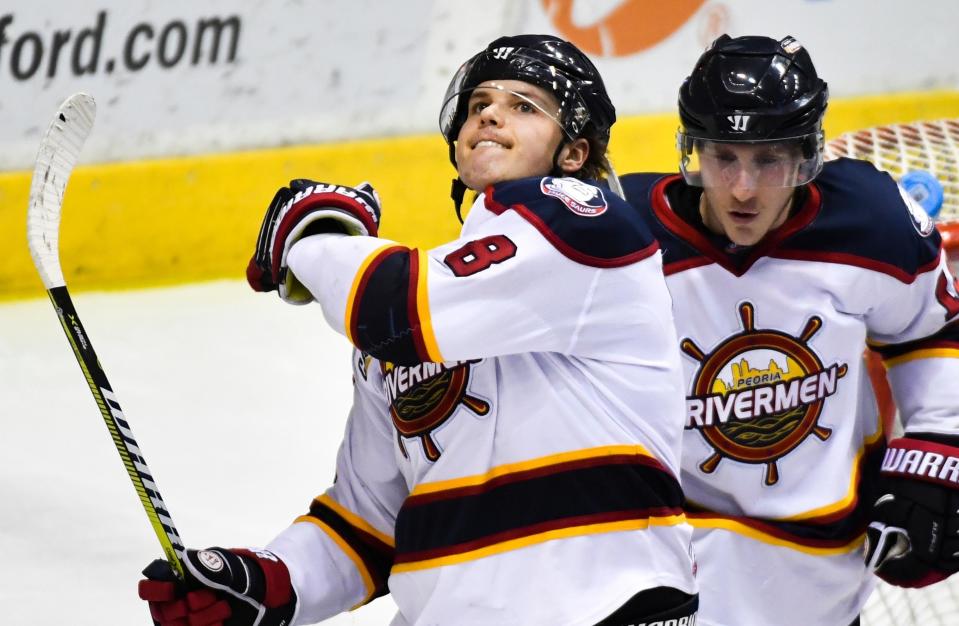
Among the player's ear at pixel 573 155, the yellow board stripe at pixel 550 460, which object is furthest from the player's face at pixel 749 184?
the yellow board stripe at pixel 550 460

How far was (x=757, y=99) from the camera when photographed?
6.56 ft

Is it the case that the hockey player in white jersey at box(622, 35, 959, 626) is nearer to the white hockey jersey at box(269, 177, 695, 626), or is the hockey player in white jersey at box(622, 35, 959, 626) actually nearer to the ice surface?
the white hockey jersey at box(269, 177, 695, 626)

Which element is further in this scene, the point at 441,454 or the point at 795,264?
the point at 795,264

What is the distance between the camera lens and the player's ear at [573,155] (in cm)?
184

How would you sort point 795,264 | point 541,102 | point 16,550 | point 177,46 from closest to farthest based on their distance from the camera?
point 541,102 < point 795,264 < point 16,550 < point 177,46

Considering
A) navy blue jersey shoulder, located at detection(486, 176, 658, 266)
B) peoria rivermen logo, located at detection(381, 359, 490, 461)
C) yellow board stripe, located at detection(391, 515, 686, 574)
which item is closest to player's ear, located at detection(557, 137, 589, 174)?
navy blue jersey shoulder, located at detection(486, 176, 658, 266)

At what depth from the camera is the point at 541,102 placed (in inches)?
72.0

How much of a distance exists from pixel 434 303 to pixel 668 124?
3.10 meters

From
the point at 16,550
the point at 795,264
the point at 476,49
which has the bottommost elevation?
the point at 795,264

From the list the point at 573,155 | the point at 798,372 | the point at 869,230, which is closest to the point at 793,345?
the point at 798,372

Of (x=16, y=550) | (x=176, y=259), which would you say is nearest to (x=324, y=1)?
(x=176, y=259)

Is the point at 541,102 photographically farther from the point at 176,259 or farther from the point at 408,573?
the point at 176,259

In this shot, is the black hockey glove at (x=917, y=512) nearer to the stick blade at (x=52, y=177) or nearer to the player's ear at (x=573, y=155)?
the player's ear at (x=573, y=155)

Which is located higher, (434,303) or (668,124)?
(668,124)
